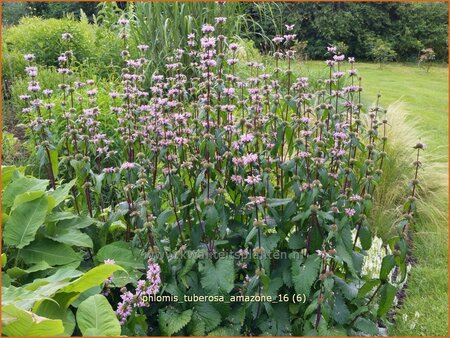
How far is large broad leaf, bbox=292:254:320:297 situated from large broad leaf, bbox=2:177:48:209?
1461mm

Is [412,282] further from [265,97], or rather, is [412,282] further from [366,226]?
[265,97]

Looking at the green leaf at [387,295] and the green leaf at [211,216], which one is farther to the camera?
the green leaf at [387,295]

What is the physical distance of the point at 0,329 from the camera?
1.82 meters

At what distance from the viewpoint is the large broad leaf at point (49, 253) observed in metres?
2.52

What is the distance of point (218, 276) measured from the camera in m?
2.24

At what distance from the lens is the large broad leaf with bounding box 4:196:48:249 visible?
2.52 meters

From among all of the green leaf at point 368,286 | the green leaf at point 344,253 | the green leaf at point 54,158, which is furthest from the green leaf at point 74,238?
the green leaf at point 368,286

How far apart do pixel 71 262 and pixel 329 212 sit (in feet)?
4.20

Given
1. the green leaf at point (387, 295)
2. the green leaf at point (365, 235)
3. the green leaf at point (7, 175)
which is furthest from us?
the green leaf at point (7, 175)

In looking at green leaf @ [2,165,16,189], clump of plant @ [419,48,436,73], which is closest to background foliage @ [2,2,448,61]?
clump of plant @ [419,48,436,73]

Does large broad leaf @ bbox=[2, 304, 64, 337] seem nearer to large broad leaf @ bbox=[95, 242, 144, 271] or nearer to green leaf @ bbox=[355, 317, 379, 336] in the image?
large broad leaf @ bbox=[95, 242, 144, 271]

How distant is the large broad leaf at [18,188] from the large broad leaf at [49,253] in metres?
0.34

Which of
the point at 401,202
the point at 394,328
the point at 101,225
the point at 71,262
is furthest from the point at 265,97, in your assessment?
the point at 401,202

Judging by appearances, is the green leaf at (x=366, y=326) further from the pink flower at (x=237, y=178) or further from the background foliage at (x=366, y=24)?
the background foliage at (x=366, y=24)
